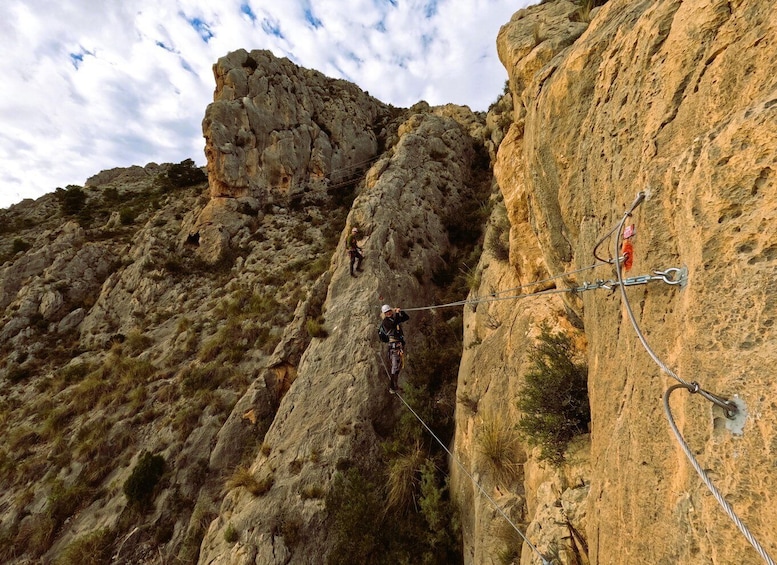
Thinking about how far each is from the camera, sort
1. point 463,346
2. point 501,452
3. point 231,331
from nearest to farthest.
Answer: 1. point 501,452
2. point 463,346
3. point 231,331

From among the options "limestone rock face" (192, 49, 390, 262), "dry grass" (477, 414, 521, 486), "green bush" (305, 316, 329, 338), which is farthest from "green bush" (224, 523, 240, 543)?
"limestone rock face" (192, 49, 390, 262)

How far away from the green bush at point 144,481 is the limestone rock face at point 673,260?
35.0 feet

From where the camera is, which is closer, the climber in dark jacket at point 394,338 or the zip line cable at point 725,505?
the zip line cable at point 725,505

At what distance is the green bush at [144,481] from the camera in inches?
368

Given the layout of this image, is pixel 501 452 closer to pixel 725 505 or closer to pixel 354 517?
pixel 354 517

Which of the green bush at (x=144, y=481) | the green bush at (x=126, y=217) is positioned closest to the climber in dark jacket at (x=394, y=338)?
the green bush at (x=144, y=481)

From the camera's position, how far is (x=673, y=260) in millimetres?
2521

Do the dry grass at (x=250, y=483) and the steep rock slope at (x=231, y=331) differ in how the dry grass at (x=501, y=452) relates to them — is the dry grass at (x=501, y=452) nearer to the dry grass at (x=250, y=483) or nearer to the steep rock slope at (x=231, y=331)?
the steep rock slope at (x=231, y=331)

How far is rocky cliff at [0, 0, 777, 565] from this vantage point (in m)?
2.08

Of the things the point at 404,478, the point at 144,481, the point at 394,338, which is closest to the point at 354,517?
the point at 404,478

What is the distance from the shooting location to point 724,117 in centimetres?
239

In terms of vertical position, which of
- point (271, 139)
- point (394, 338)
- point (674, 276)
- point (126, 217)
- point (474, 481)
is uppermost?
point (271, 139)

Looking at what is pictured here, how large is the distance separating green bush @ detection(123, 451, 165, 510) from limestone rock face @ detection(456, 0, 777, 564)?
1066 cm

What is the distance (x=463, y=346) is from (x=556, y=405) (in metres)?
4.82
